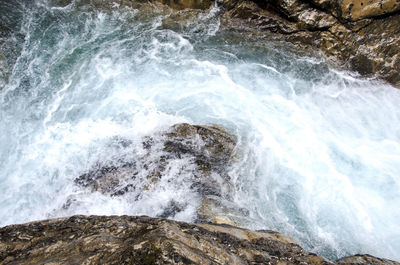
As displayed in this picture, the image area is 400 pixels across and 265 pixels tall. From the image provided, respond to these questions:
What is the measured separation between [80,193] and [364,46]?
10355mm

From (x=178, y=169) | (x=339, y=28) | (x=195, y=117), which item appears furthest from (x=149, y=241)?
(x=339, y=28)

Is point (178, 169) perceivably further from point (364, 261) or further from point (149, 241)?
point (364, 261)

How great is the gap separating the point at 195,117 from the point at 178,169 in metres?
2.41

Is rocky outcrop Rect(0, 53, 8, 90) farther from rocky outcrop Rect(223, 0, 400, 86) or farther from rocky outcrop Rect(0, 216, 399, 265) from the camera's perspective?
rocky outcrop Rect(223, 0, 400, 86)

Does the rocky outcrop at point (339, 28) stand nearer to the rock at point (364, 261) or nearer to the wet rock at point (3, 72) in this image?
the rock at point (364, 261)

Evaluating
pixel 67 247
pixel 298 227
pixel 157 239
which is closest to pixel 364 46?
pixel 298 227

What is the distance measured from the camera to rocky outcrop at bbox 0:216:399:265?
285 cm

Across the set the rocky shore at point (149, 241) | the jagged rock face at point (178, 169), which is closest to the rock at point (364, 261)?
the rocky shore at point (149, 241)

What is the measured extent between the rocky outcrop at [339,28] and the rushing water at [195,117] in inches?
19.9

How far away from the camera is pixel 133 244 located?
2.95 m

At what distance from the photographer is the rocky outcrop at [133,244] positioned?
9.36ft

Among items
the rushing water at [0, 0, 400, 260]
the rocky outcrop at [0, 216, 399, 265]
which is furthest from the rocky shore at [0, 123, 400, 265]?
the rushing water at [0, 0, 400, 260]

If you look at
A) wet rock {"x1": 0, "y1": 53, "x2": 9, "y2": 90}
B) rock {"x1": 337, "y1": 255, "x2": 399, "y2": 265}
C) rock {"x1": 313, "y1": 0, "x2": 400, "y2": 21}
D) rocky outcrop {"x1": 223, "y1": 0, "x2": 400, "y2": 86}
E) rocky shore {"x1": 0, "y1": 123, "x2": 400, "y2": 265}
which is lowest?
rock {"x1": 337, "y1": 255, "x2": 399, "y2": 265}

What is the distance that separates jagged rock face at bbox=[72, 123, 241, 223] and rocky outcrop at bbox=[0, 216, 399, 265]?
6.08ft
